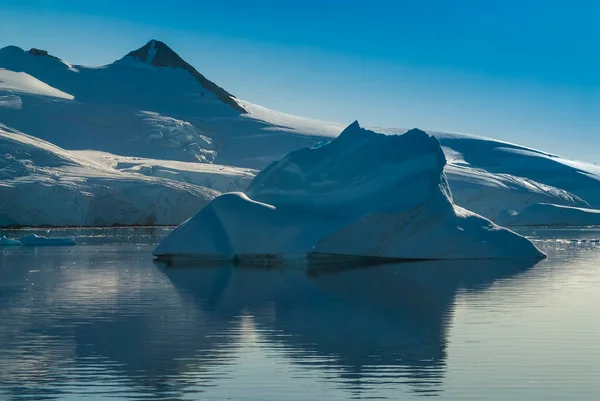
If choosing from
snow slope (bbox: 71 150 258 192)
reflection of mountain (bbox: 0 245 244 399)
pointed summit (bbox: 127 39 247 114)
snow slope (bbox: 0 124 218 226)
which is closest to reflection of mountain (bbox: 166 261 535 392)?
reflection of mountain (bbox: 0 245 244 399)

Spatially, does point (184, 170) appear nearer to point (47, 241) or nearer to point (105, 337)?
point (47, 241)

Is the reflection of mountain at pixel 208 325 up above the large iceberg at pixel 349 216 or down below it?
below

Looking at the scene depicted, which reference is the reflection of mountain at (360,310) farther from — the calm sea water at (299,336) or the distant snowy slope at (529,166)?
the distant snowy slope at (529,166)

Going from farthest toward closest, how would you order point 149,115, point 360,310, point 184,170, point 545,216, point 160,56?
point 160,56
point 149,115
point 184,170
point 545,216
point 360,310

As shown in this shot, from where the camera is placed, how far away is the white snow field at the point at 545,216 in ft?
218

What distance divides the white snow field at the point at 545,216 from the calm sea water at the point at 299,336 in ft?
144

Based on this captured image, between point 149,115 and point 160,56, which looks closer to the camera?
point 149,115

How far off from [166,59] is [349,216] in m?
75.7

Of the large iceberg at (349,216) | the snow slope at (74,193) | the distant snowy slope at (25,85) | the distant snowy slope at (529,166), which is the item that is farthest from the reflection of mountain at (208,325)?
the distant snowy slope at (25,85)

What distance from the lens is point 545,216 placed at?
218 feet

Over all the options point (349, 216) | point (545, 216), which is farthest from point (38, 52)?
point (349, 216)

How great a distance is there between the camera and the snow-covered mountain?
A: 73062mm

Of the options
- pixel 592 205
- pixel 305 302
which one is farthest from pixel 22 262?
pixel 592 205

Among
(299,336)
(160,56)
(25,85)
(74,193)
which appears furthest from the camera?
(160,56)
